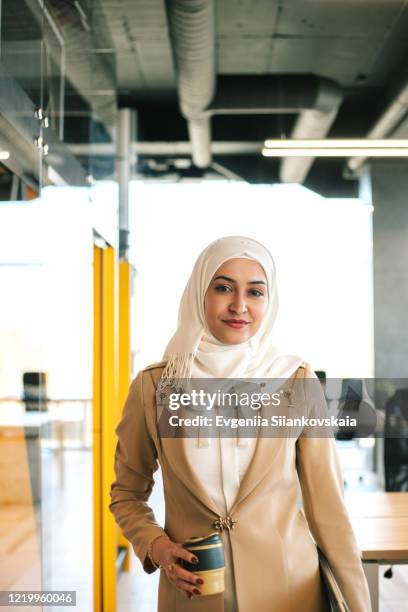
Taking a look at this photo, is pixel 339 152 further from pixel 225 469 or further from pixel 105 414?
pixel 225 469

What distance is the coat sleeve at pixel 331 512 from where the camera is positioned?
1206mm

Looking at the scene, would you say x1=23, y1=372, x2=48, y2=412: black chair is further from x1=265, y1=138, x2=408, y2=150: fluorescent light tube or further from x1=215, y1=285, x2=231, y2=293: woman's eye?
x1=265, y1=138, x2=408, y2=150: fluorescent light tube

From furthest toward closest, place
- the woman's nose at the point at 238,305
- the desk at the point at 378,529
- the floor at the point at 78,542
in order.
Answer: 1. the floor at the point at 78,542
2. the desk at the point at 378,529
3. the woman's nose at the point at 238,305

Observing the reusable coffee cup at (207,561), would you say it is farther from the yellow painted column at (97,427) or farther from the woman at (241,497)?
the yellow painted column at (97,427)

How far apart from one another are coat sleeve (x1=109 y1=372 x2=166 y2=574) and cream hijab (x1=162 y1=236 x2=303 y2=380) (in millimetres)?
100

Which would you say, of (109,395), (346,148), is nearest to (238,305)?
(346,148)

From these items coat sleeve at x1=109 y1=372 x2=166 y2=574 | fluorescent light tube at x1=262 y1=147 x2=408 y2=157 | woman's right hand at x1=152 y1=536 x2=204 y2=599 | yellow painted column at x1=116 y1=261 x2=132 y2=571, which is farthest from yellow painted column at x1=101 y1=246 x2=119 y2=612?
woman's right hand at x1=152 y1=536 x2=204 y2=599

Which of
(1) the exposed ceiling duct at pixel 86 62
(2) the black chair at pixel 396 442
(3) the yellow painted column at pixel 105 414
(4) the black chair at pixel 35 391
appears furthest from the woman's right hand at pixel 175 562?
(3) the yellow painted column at pixel 105 414

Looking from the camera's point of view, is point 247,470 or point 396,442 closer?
point 247,470

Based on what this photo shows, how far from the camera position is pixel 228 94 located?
3506 mm

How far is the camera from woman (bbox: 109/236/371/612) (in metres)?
1.20

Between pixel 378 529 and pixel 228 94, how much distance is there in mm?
2398

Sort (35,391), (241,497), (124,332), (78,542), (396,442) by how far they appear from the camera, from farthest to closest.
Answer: (124,332) < (396,442) < (78,542) < (35,391) < (241,497)

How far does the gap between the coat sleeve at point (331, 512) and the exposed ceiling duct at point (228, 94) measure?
89.5 inches
